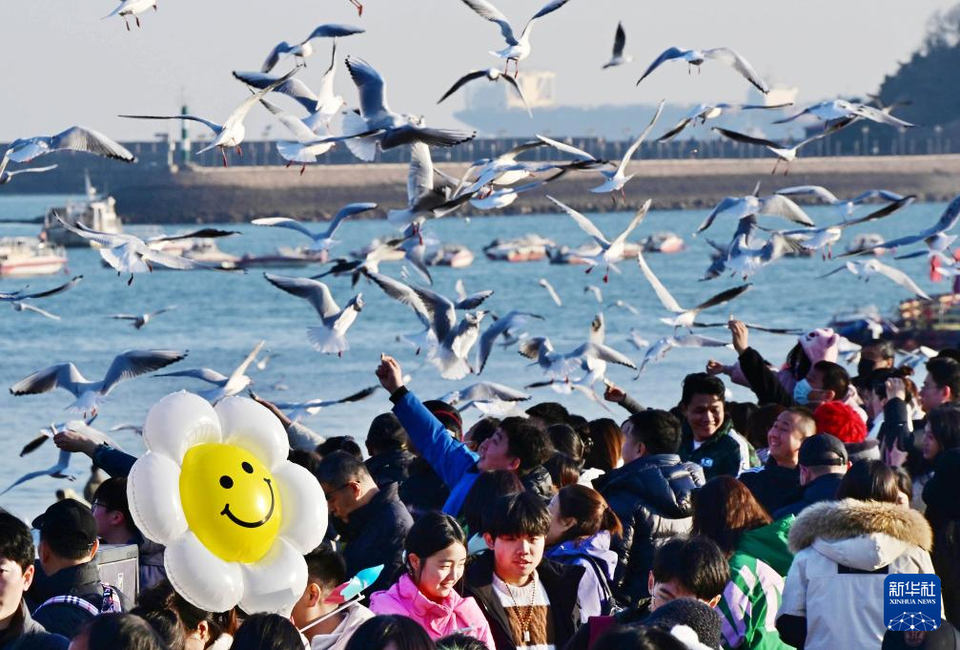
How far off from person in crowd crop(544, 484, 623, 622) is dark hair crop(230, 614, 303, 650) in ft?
4.44

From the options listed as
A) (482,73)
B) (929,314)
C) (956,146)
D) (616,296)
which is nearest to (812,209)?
(956,146)

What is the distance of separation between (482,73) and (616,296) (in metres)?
44.2

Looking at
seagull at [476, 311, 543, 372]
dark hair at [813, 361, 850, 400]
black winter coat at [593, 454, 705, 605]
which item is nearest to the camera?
black winter coat at [593, 454, 705, 605]

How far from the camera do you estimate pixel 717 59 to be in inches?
383

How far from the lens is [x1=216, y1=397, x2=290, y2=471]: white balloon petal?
480 centimetres

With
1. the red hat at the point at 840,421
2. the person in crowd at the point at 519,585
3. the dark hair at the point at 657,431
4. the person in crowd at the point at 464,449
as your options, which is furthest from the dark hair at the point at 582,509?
the red hat at the point at 840,421

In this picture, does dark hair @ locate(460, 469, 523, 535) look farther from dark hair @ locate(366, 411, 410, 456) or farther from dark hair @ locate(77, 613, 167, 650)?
dark hair @ locate(366, 411, 410, 456)

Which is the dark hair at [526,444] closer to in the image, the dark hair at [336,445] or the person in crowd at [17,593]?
the dark hair at [336,445]

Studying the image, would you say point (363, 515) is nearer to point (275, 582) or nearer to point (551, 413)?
point (275, 582)

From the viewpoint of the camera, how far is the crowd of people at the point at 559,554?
13.9ft

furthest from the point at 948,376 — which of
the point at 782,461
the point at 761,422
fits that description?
the point at 782,461

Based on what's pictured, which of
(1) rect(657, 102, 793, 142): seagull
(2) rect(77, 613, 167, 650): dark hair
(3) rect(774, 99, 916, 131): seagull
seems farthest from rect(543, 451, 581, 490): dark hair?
(3) rect(774, 99, 916, 131): seagull

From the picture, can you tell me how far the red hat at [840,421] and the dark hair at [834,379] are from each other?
115 cm

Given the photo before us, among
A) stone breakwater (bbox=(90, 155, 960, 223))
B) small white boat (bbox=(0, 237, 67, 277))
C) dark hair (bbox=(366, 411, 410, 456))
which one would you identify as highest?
dark hair (bbox=(366, 411, 410, 456))
